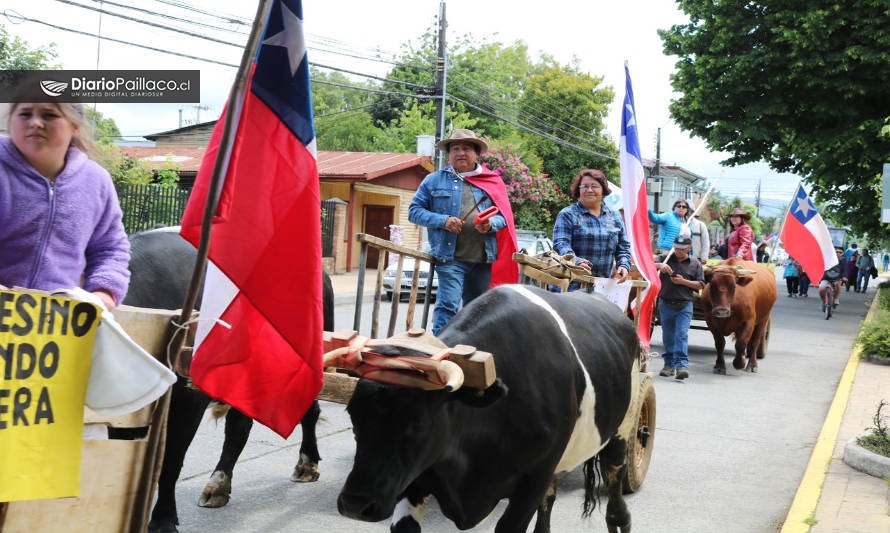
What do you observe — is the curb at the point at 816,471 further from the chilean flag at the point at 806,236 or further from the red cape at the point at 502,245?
the chilean flag at the point at 806,236

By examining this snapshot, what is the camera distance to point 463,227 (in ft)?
21.1

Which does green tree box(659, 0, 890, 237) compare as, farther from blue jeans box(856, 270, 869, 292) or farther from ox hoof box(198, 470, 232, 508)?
ox hoof box(198, 470, 232, 508)

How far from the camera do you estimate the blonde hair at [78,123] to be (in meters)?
3.23

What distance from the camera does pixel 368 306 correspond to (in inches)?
794

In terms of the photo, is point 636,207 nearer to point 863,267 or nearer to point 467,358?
point 467,358

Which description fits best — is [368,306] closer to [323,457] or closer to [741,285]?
[741,285]

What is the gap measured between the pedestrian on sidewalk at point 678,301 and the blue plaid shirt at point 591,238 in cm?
418

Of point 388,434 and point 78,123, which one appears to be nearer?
point 388,434

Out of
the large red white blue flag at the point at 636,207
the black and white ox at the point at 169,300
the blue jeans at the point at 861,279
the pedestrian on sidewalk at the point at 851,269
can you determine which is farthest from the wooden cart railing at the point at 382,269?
the blue jeans at the point at 861,279

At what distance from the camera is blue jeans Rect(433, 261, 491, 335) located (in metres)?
6.29

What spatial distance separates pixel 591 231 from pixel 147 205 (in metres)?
15.2

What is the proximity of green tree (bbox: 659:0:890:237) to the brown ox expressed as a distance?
457 inches

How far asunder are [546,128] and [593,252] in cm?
4520

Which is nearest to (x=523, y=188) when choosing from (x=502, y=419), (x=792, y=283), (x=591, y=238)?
(x=792, y=283)
